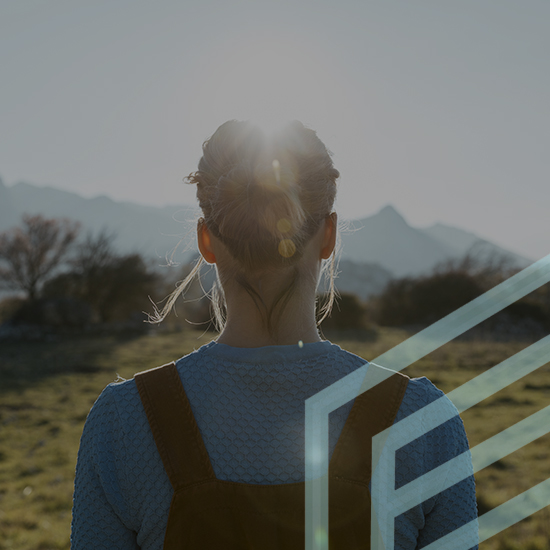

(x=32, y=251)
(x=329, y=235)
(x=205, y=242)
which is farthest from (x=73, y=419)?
(x=32, y=251)

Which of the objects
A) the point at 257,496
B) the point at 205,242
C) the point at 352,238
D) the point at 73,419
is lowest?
the point at 352,238

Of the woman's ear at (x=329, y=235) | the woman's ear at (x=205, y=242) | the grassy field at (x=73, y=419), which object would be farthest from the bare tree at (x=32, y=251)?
the woman's ear at (x=329, y=235)

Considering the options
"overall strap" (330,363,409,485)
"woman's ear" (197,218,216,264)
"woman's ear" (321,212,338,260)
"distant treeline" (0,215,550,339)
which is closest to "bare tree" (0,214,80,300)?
"distant treeline" (0,215,550,339)

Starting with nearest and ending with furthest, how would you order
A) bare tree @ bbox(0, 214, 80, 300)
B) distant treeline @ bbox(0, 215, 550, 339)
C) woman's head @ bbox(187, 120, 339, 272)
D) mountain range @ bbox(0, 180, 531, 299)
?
woman's head @ bbox(187, 120, 339, 272) < distant treeline @ bbox(0, 215, 550, 339) < bare tree @ bbox(0, 214, 80, 300) < mountain range @ bbox(0, 180, 531, 299)

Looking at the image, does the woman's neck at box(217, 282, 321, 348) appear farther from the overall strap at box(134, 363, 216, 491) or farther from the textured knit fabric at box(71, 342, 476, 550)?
the overall strap at box(134, 363, 216, 491)

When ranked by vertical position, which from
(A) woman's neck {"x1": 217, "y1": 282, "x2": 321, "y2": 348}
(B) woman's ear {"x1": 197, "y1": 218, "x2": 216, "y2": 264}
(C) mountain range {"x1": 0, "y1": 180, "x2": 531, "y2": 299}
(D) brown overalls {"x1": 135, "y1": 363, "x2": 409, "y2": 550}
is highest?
(B) woman's ear {"x1": 197, "y1": 218, "x2": 216, "y2": 264}

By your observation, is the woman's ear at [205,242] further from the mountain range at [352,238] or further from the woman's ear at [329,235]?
the woman's ear at [329,235]

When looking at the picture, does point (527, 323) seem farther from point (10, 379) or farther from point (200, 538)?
point (200, 538)

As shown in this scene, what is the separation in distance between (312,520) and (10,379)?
470 inches

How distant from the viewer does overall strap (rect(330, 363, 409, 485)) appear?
1.15 metres

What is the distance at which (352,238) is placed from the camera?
6244 centimetres

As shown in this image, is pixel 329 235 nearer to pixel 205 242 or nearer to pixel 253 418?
pixel 205 242

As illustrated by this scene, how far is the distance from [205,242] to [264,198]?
29 cm

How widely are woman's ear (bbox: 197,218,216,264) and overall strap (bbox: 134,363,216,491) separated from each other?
43cm
